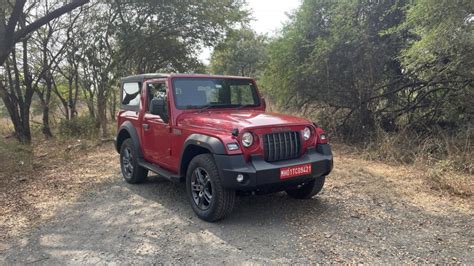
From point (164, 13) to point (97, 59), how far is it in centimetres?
305

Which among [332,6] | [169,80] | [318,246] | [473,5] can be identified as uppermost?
[332,6]

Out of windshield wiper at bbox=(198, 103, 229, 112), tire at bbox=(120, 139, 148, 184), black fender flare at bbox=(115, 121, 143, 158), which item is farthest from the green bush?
windshield wiper at bbox=(198, 103, 229, 112)

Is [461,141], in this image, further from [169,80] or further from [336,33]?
[169,80]

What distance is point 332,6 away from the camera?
384 inches

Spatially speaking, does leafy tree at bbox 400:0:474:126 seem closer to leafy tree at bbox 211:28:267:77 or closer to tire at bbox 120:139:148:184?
tire at bbox 120:139:148:184

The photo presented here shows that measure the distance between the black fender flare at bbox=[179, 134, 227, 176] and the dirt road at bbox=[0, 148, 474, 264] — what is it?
659 mm

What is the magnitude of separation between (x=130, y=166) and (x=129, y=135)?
20.7 inches

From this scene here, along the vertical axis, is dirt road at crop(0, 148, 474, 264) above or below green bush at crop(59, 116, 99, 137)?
below

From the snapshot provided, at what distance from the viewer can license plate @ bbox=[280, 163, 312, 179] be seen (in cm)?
411

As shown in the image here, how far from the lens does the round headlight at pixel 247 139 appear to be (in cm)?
411

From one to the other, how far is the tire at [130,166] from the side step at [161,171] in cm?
24

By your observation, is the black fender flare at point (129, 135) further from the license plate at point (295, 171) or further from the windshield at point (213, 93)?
the license plate at point (295, 171)

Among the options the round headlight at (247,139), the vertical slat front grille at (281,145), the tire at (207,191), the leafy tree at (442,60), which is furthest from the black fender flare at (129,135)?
the leafy tree at (442,60)

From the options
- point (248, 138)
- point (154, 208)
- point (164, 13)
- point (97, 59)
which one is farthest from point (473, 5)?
point (97, 59)
